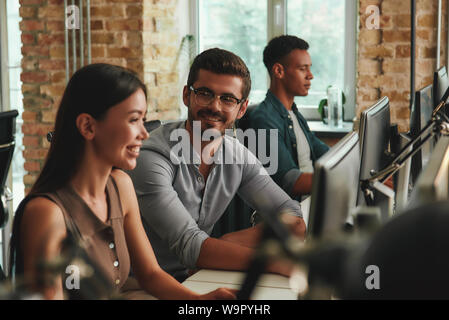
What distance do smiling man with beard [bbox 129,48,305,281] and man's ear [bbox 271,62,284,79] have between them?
106 cm

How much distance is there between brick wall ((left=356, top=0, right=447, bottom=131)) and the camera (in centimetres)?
306

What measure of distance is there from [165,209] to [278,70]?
1.50 metres

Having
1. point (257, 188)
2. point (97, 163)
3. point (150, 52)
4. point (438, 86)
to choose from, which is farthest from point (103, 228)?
point (150, 52)

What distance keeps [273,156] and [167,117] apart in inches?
43.7

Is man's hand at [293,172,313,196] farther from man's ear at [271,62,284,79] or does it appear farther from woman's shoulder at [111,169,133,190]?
woman's shoulder at [111,169,133,190]

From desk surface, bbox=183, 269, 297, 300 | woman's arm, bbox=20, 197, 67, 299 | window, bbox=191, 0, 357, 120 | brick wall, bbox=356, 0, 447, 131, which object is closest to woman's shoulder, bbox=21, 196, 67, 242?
woman's arm, bbox=20, 197, 67, 299

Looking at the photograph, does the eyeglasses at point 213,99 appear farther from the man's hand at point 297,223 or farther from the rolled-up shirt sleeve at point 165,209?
the man's hand at point 297,223

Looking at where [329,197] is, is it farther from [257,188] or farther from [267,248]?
[257,188]

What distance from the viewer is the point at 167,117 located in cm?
354

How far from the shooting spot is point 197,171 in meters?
1.78

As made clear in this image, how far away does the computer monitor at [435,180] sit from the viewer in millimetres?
715
